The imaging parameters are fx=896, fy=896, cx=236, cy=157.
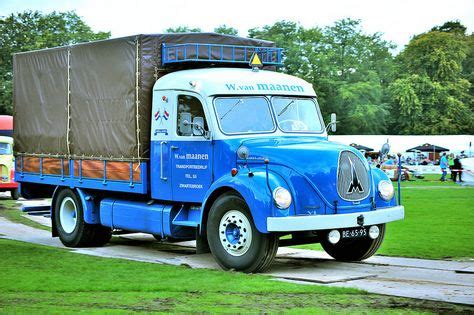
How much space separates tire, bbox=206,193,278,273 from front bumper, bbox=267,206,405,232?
0.46 meters

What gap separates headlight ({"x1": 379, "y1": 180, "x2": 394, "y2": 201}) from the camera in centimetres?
1443

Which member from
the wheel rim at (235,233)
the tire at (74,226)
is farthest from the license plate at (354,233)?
the tire at (74,226)

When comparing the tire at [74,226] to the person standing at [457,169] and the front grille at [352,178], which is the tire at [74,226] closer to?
the front grille at [352,178]

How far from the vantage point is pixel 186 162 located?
49.5 ft

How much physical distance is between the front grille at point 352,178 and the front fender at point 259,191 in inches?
35.7

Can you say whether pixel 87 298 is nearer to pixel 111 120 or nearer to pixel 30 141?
pixel 111 120

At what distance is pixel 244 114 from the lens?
1485 centimetres

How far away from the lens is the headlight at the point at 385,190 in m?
14.4

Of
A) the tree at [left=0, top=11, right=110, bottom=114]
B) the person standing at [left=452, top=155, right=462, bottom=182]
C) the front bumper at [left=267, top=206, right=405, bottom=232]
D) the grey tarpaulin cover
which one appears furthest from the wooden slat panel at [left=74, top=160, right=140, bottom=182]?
the tree at [left=0, top=11, right=110, bottom=114]

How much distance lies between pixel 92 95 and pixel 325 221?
6.50 m

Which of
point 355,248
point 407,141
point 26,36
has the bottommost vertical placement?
point 355,248

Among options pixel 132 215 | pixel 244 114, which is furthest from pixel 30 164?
pixel 244 114

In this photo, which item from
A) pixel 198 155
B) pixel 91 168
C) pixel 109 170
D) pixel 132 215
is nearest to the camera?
pixel 198 155

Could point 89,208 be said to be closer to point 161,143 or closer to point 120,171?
point 120,171
